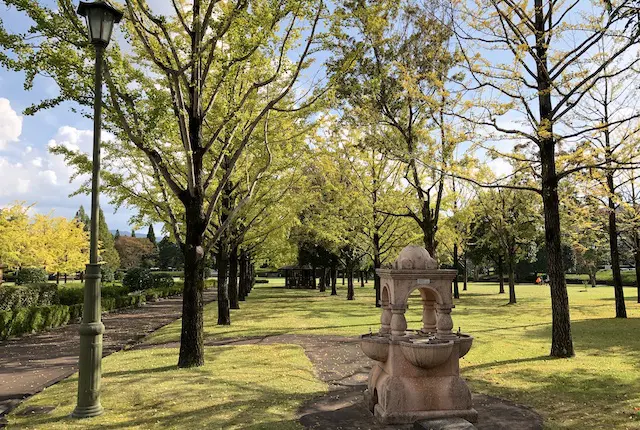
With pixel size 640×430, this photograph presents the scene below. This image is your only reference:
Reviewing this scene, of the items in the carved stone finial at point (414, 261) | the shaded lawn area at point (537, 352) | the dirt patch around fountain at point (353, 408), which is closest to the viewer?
the dirt patch around fountain at point (353, 408)

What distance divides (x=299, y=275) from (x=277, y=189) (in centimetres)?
3581

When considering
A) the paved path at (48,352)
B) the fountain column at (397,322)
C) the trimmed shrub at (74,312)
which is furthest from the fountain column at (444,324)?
the trimmed shrub at (74,312)

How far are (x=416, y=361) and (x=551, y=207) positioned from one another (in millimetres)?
Result: 7648

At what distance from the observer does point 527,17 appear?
12.3 meters

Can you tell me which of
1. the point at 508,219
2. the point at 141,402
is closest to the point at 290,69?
the point at 141,402

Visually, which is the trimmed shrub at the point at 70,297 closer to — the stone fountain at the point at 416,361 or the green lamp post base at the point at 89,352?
the green lamp post base at the point at 89,352

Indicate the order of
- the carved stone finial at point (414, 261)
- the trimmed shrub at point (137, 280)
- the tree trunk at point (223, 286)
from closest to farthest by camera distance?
the carved stone finial at point (414, 261) → the tree trunk at point (223, 286) → the trimmed shrub at point (137, 280)

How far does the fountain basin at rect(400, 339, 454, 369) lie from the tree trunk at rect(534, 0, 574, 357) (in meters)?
6.50

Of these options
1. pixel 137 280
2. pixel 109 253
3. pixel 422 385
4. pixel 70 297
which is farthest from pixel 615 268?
pixel 109 253

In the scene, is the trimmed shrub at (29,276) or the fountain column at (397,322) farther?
the trimmed shrub at (29,276)

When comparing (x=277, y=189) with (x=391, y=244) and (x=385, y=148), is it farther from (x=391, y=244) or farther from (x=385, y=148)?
(x=391, y=244)

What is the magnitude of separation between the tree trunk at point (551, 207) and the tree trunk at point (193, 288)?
8.93m

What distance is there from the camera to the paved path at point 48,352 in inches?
380

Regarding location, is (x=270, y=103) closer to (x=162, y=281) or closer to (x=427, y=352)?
(x=427, y=352)
